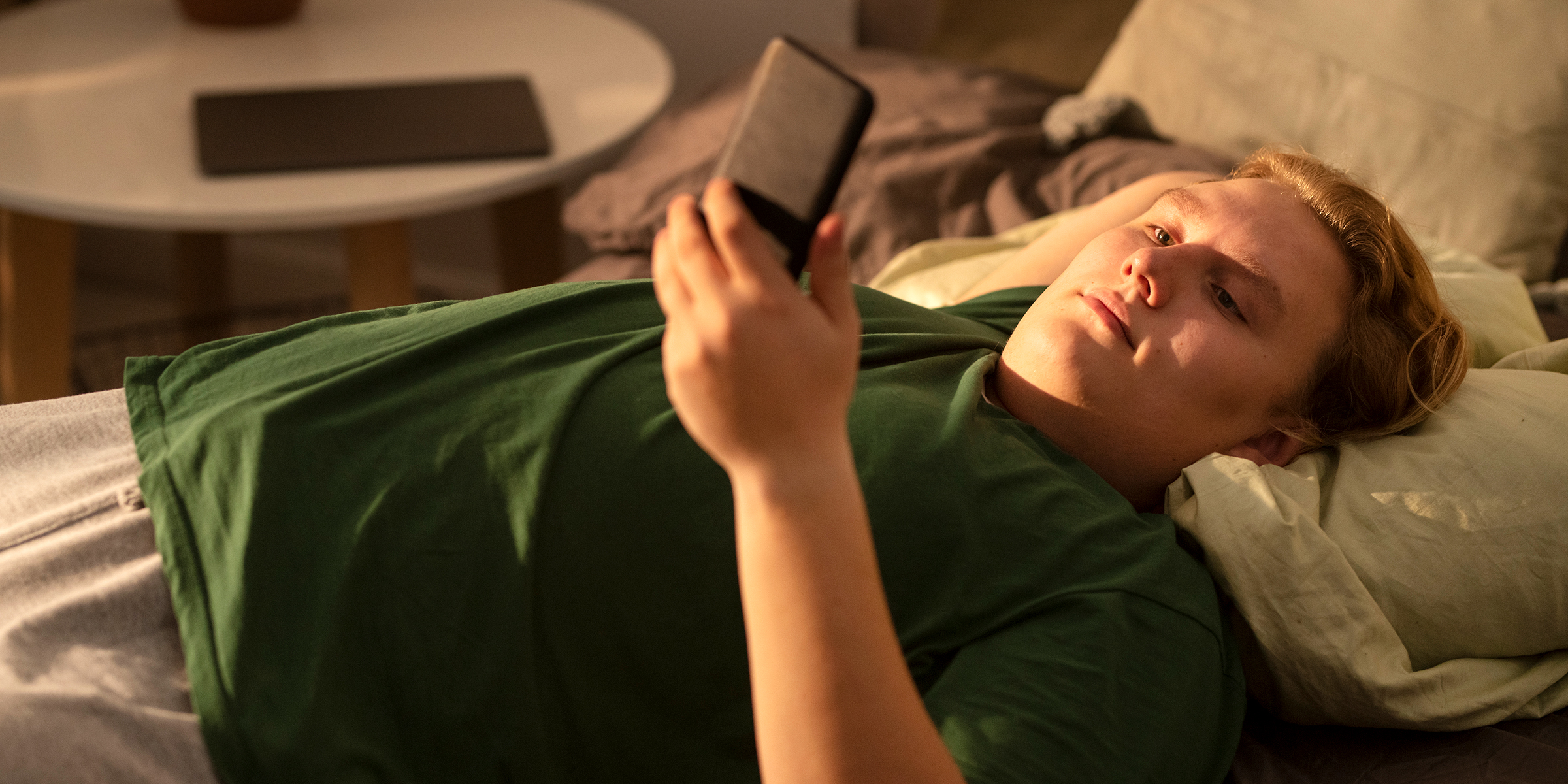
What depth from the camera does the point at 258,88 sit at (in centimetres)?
164

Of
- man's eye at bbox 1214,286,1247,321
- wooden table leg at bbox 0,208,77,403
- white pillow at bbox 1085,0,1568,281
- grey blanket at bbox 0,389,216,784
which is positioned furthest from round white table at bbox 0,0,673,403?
man's eye at bbox 1214,286,1247,321

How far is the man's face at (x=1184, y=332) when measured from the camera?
2.88 ft

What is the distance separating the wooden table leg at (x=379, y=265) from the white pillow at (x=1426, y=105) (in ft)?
3.24

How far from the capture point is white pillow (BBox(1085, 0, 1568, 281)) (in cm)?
133

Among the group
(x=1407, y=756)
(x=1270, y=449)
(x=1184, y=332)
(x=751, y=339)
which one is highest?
(x=751, y=339)

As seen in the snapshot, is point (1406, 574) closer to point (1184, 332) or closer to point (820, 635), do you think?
point (1184, 332)

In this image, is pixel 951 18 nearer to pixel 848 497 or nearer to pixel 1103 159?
pixel 1103 159

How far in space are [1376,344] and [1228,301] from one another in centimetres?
12

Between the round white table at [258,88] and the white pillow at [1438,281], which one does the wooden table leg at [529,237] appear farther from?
the white pillow at [1438,281]

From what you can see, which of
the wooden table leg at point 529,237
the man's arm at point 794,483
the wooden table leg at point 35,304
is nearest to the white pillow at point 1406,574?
the man's arm at point 794,483

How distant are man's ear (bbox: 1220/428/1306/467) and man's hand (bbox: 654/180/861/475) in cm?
48

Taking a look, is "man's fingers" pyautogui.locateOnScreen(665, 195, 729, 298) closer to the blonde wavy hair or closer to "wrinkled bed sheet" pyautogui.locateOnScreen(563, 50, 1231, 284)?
the blonde wavy hair

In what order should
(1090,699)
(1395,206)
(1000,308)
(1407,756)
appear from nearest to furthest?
(1090,699) → (1407,756) → (1000,308) → (1395,206)

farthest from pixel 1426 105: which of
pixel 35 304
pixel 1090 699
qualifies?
pixel 35 304
